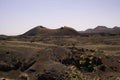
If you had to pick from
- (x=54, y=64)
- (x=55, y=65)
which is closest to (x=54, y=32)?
(x=54, y=64)

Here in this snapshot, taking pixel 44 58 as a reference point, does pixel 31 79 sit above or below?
below

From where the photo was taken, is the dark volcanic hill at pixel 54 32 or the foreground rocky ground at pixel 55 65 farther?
the dark volcanic hill at pixel 54 32

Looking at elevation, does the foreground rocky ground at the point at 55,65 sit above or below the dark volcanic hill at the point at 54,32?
below

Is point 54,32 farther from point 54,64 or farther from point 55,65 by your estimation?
point 55,65

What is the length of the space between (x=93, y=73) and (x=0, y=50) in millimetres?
9399

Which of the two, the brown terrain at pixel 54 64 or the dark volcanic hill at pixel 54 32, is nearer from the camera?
the brown terrain at pixel 54 64

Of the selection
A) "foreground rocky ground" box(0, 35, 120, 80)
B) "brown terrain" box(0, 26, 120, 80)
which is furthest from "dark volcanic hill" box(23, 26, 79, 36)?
"foreground rocky ground" box(0, 35, 120, 80)

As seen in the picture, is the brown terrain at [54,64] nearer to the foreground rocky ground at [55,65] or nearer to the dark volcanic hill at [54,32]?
the foreground rocky ground at [55,65]

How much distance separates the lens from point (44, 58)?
59.9 ft

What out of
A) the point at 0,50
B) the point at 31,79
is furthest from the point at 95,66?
the point at 0,50

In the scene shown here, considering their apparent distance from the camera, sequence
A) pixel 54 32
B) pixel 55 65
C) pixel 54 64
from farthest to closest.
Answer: pixel 54 32 < pixel 54 64 < pixel 55 65

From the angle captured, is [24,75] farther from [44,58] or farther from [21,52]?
[21,52]

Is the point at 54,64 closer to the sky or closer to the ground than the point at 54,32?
closer to the ground

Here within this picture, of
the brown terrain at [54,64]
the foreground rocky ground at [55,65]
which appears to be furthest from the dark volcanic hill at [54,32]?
the foreground rocky ground at [55,65]
